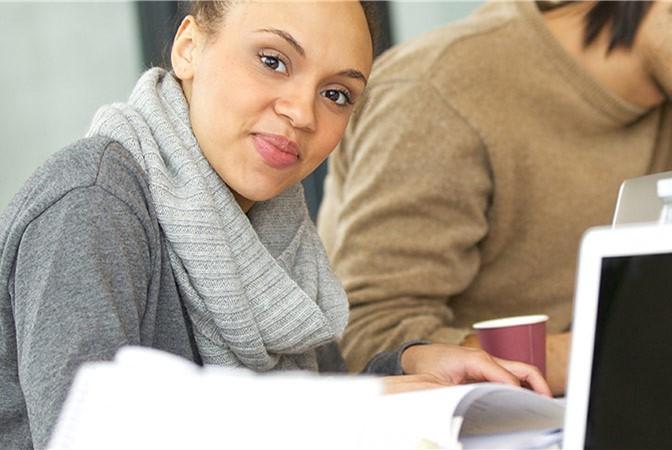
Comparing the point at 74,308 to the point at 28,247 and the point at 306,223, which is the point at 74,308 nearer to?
the point at 28,247

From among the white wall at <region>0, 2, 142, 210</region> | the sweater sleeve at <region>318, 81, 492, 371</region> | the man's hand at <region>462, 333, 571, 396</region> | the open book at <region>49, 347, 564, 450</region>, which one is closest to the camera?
the open book at <region>49, 347, 564, 450</region>

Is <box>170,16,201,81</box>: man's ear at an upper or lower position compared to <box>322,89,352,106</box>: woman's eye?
upper

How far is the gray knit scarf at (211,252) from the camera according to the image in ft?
3.98

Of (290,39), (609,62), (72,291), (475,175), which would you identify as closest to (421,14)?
(609,62)

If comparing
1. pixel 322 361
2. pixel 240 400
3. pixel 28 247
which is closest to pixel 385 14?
pixel 322 361

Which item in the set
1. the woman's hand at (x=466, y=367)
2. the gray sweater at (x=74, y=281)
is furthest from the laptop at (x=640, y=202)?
the gray sweater at (x=74, y=281)

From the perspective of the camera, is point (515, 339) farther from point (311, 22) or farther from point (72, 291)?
point (72, 291)

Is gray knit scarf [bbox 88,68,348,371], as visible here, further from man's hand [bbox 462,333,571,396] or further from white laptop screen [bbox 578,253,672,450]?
white laptop screen [bbox 578,253,672,450]

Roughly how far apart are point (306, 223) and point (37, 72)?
174 centimetres

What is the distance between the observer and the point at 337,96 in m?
1.34

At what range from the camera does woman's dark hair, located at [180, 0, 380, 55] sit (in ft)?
4.44

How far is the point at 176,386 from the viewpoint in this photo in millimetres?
723

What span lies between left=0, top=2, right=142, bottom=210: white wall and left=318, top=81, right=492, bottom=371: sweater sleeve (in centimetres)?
135

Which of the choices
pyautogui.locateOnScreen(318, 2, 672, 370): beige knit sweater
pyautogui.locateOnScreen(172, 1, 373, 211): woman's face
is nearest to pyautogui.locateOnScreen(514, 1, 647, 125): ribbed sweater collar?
pyautogui.locateOnScreen(318, 2, 672, 370): beige knit sweater
